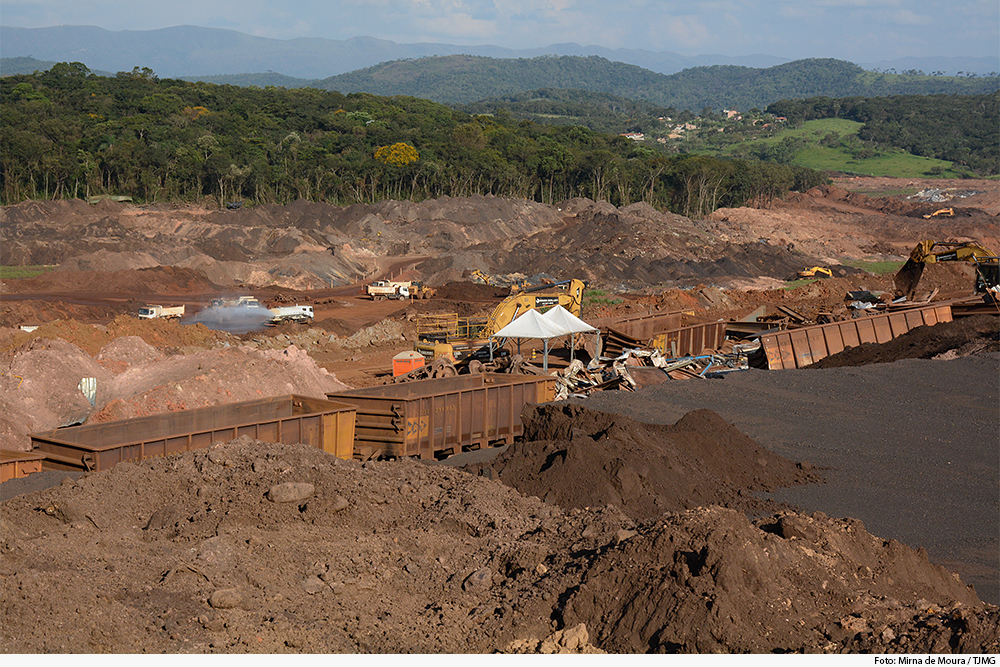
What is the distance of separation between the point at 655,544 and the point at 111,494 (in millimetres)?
7715

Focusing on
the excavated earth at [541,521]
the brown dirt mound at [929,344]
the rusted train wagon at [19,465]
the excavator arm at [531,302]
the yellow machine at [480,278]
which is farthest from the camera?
the yellow machine at [480,278]

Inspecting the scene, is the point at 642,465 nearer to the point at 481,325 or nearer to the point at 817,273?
the point at 481,325

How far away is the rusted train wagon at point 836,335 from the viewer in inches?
1163

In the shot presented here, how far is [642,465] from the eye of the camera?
16.2 meters

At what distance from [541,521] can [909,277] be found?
104ft

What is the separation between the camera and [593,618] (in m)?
9.89

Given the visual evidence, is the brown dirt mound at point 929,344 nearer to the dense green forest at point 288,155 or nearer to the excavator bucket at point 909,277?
the excavator bucket at point 909,277

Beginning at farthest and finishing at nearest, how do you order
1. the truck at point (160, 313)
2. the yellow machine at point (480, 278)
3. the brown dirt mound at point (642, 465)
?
the yellow machine at point (480, 278)
the truck at point (160, 313)
the brown dirt mound at point (642, 465)

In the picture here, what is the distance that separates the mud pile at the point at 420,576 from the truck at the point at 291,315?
27.7 m

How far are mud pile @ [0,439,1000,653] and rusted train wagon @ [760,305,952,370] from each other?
17904mm

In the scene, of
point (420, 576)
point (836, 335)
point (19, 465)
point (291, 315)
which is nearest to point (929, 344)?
point (836, 335)

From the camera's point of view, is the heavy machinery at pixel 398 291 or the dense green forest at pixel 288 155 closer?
the heavy machinery at pixel 398 291

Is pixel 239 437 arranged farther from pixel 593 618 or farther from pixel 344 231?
pixel 344 231

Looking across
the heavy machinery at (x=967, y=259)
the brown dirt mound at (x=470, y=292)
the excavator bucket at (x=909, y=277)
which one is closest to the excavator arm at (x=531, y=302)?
the heavy machinery at (x=967, y=259)
